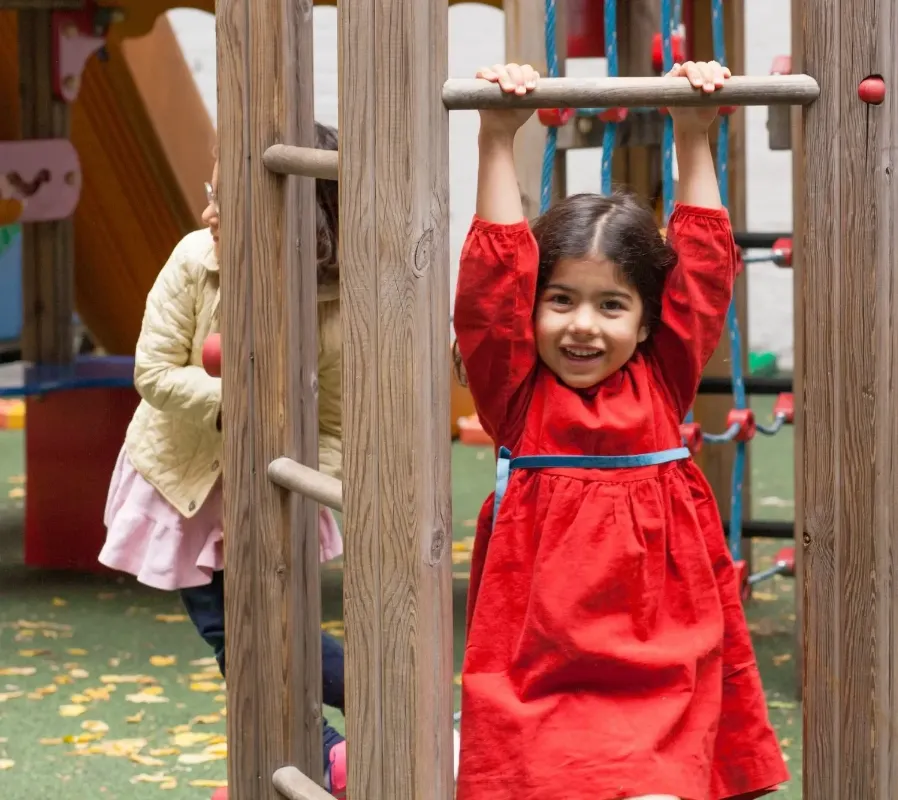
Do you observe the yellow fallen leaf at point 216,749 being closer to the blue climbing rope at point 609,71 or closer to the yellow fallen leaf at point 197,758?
the yellow fallen leaf at point 197,758

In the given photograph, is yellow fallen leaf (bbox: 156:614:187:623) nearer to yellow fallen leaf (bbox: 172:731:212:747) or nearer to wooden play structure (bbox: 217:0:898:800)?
yellow fallen leaf (bbox: 172:731:212:747)

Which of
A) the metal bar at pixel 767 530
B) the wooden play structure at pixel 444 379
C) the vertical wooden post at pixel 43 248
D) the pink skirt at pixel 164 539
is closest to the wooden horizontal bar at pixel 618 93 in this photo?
the wooden play structure at pixel 444 379

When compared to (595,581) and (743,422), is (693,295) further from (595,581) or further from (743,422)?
(743,422)

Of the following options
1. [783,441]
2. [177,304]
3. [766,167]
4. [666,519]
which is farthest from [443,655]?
[766,167]

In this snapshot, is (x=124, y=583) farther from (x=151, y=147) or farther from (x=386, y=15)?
(x=386, y=15)

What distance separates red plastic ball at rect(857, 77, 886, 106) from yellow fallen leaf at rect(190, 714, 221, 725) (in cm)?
257

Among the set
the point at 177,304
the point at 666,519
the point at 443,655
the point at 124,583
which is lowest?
the point at 124,583

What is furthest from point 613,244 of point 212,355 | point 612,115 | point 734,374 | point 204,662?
point 204,662

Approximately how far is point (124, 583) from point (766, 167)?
19.1 ft

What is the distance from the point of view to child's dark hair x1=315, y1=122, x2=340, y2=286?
10.6 ft

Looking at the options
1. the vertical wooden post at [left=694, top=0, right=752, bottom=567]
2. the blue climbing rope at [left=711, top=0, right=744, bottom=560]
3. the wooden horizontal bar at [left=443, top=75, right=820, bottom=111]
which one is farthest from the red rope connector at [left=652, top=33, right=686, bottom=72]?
the wooden horizontal bar at [left=443, top=75, right=820, bottom=111]

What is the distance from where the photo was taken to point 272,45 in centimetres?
260

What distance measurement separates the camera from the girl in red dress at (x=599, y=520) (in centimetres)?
231

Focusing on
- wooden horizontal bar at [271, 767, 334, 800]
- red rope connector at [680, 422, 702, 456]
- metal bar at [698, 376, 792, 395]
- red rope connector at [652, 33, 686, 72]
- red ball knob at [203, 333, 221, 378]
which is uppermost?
red rope connector at [652, 33, 686, 72]
